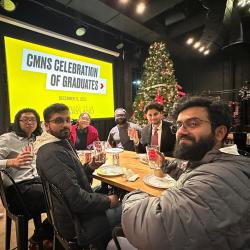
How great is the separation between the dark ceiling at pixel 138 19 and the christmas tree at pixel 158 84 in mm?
534

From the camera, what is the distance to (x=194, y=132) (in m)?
1.01

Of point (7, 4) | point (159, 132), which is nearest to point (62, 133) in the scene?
point (159, 132)

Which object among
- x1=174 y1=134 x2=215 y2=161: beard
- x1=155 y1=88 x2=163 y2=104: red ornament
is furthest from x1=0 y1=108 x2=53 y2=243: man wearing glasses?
x1=155 y1=88 x2=163 y2=104: red ornament

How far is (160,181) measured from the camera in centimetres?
150

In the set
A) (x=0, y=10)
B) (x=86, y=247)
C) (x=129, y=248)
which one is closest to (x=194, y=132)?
(x=129, y=248)

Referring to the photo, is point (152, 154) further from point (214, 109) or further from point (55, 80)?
point (55, 80)

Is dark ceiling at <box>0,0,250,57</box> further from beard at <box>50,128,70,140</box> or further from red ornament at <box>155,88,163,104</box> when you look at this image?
beard at <box>50,128,70,140</box>

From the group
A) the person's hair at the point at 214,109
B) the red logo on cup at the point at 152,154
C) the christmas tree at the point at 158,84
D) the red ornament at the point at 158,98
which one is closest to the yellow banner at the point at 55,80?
the christmas tree at the point at 158,84

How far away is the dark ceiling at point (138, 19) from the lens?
13.0 feet

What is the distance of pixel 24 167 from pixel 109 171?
0.95m

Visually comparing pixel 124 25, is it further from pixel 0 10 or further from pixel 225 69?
pixel 225 69

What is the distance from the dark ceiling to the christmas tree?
53cm

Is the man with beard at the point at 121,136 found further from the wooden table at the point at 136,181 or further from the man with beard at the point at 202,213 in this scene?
the man with beard at the point at 202,213

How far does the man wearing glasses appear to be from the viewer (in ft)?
5.68
